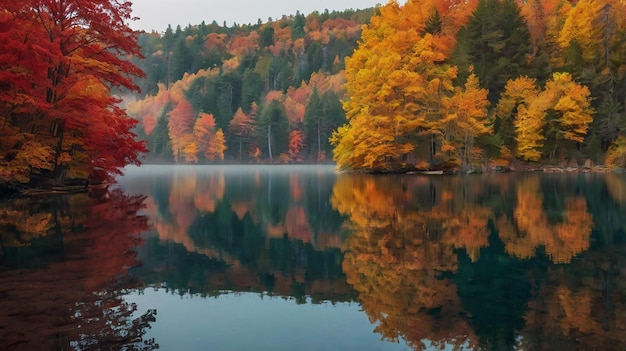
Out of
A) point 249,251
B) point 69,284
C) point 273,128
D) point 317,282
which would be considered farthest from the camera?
point 273,128

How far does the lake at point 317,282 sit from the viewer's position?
6.14 metres

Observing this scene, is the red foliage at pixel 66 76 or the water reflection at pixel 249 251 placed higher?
the red foliage at pixel 66 76

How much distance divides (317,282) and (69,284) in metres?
4.00

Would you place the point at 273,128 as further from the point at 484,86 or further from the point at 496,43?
the point at 496,43

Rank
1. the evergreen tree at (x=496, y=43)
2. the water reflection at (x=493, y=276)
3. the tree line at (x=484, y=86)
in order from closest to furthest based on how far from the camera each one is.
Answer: the water reflection at (x=493, y=276)
the tree line at (x=484, y=86)
the evergreen tree at (x=496, y=43)

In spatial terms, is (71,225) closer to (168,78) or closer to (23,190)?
(23,190)

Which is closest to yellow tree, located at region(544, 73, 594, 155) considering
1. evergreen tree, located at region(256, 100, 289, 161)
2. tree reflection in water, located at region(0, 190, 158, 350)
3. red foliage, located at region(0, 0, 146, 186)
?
red foliage, located at region(0, 0, 146, 186)

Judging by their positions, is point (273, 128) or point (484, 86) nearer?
point (484, 86)

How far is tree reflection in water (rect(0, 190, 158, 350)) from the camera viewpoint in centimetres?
595

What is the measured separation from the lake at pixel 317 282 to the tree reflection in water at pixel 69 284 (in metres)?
0.04

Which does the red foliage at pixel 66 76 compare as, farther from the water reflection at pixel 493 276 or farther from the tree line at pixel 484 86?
the tree line at pixel 484 86

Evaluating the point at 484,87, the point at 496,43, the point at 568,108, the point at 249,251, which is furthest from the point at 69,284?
the point at 496,43

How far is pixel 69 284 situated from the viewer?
8.21 m

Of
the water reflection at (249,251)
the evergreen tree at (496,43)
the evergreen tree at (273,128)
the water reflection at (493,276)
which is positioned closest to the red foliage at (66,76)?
the water reflection at (249,251)
